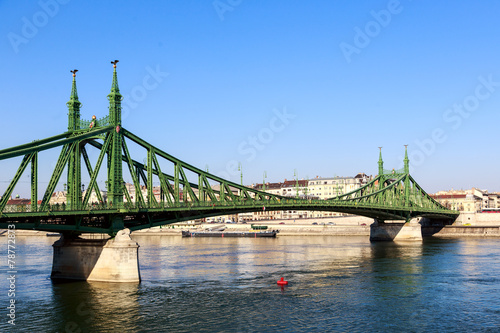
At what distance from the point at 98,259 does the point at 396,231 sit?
92110mm

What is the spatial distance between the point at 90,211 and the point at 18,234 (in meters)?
132

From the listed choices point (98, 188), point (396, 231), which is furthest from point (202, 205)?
point (396, 231)

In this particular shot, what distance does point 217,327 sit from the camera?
43.2 m

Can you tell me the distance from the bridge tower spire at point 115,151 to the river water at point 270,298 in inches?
409

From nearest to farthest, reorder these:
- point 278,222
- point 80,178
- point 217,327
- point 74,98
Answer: point 217,327 < point 80,178 < point 74,98 < point 278,222

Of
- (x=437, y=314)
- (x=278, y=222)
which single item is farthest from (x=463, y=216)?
(x=437, y=314)

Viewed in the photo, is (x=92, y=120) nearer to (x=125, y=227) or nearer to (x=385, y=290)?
(x=125, y=227)

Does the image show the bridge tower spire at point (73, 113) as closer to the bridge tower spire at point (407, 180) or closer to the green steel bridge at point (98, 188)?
the green steel bridge at point (98, 188)

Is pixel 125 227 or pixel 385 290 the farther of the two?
pixel 125 227

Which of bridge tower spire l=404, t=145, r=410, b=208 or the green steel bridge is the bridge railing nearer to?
the green steel bridge

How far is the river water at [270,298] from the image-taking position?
44.2 m

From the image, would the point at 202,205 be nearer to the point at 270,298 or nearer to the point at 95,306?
the point at 270,298

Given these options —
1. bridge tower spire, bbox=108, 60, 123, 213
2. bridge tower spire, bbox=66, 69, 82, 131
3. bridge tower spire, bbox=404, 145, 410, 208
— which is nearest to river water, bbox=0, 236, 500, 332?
bridge tower spire, bbox=108, 60, 123, 213

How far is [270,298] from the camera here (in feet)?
180
